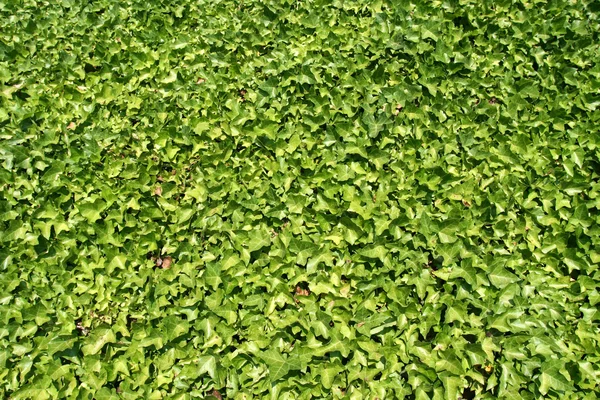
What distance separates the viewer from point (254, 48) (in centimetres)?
392

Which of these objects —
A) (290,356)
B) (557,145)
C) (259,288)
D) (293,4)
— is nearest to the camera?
(290,356)

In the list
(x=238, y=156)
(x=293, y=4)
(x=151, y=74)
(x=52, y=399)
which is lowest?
(x=52, y=399)

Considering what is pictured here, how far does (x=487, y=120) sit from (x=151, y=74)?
2513mm

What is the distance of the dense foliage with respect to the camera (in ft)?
7.89

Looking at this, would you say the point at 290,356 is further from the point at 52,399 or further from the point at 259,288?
the point at 52,399

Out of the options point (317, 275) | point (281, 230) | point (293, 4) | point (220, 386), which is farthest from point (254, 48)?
point (220, 386)

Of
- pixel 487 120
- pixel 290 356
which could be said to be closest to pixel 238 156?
pixel 290 356

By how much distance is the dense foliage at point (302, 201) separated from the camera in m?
2.40

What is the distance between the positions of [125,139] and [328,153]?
141 cm

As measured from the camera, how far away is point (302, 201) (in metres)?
2.91

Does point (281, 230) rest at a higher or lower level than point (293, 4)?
lower

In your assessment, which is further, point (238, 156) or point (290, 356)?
point (238, 156)

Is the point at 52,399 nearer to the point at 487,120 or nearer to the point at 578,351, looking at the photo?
the point at 578,351

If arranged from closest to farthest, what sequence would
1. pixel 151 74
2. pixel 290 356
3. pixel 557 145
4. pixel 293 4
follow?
1. pixel 290 356
2. pixel 557 145
3. pixel 151 74
4. pixel 293 4
